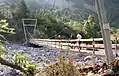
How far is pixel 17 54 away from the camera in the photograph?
237cm

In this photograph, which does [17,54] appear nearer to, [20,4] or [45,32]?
[45,32]

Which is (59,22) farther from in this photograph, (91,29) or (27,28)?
(91,29)

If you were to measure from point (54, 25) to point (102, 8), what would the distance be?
76.4 feet

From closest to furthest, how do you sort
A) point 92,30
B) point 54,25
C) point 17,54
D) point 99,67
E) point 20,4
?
point 17,54 → point 99,67 → point 92,30 → point 54,25 → point 20,4

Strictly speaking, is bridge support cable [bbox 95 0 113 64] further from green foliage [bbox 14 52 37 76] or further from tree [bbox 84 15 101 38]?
tree [bbox 84 15 101 38]

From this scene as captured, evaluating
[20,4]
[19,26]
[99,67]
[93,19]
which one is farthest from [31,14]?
[99,67]

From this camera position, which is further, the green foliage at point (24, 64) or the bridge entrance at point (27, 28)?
the bridge entrance at point (27, 28)

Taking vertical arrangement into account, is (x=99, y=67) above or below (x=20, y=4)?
below

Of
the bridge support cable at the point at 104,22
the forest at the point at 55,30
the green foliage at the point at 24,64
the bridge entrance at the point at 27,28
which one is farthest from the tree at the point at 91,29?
the green foliage at the point at 24,64

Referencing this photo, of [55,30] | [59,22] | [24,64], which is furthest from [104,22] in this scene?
[59,22]

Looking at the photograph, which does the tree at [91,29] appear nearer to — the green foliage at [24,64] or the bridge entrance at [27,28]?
the bridge entrance at [27,28]

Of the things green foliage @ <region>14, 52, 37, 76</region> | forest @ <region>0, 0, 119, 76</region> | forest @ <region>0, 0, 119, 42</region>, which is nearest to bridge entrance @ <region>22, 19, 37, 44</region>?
forest @ <region>0, 0, 119, 76</region>

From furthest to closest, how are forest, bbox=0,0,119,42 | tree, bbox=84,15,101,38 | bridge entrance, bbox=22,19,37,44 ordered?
forest, bbox=0,0,119,42
tree, bbox=84,15,101,38
bridge entrance, bbox=22,19,37,44

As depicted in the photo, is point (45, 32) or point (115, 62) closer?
point (115, 62)
